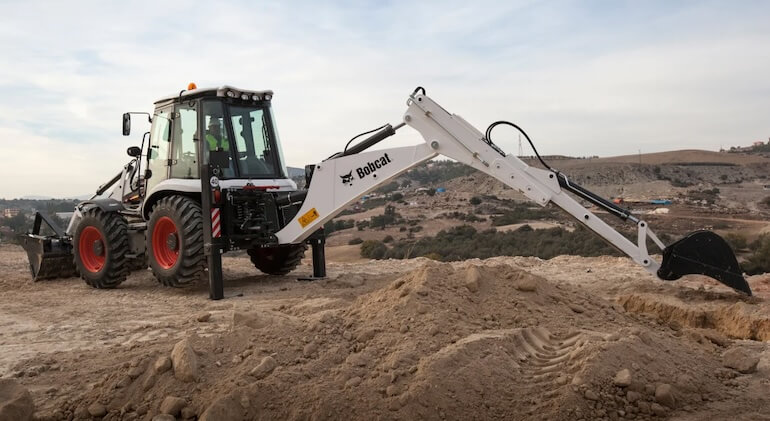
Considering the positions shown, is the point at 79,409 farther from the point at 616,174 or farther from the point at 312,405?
the point at 616,174

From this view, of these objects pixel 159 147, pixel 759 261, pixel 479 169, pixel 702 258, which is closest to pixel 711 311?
pixel 702 258

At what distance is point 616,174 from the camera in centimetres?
4397

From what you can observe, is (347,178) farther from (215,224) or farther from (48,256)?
(48,256)

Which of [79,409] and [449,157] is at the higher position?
[449,157]

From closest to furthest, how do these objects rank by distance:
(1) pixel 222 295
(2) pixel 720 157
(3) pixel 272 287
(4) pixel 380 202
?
(1) pixel 222 295, (3) pixel 272 287, (4) pixel 380 202, (2) pixel 720 157

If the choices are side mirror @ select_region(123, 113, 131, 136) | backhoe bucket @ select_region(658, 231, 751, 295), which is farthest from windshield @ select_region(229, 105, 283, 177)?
backhoe bucket @ select_region(658, 231, 751, 295)

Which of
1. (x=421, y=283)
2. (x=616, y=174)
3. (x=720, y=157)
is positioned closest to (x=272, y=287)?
(x=421, y=283)

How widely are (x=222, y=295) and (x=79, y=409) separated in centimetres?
430

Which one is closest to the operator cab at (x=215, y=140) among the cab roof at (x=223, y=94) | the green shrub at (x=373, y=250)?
the cab roof at (x=223, y=94)

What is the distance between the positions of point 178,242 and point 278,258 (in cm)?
204

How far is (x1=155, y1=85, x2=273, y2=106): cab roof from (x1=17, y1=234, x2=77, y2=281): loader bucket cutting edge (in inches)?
135

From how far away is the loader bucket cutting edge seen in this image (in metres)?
11.0

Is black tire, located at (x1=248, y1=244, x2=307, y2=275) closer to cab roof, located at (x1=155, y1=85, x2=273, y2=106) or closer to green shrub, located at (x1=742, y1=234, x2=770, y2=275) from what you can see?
cab roof, located at (x1=155, y1=85, x2=273, y2=106)

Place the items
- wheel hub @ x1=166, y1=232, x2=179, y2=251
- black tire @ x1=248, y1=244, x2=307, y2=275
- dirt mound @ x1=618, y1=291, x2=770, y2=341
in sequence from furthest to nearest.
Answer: black tire @ x1=248, y1=244, x2=307, y2=275 → wheel hub @ x1=166, y1=232, x2=179, y2=251 → dirt mound @ x1=618, y1=291, x2=770, y2=341
